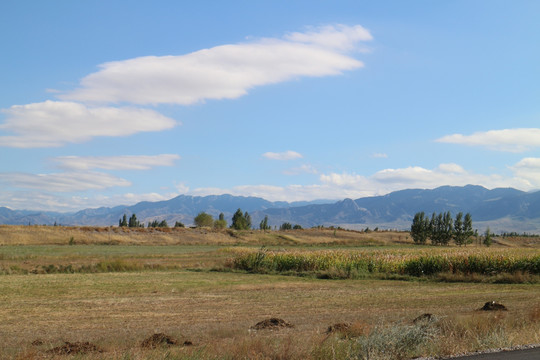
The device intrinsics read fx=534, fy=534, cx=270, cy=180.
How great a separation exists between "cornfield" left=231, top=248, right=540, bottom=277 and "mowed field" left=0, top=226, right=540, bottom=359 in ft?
7.94

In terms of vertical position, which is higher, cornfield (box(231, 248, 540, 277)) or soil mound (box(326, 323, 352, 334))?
soil mound (box(326, 323, 352, 334))

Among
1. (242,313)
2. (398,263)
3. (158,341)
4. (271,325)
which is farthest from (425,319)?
(398,263)

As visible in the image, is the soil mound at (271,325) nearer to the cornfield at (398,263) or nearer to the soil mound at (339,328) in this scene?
the soil mound at (339,328)

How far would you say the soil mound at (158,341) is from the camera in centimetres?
1456

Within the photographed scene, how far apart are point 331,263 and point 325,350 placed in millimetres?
38226

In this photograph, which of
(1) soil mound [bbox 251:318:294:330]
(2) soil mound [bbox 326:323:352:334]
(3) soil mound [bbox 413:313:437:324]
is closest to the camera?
(3) soil mound [bbox 413:313:437:324]

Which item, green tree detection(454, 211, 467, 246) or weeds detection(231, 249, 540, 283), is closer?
weeds detection(231, 249, 540, 283)

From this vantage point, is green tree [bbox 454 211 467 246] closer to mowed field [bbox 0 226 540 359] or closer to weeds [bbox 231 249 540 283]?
weeds [bbox 231 249 540 283]

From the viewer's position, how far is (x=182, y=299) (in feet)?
95.9

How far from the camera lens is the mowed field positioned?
12633 millimetres

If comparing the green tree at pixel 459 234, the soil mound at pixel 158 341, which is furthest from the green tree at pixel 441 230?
the soil mound at pixel 158 341

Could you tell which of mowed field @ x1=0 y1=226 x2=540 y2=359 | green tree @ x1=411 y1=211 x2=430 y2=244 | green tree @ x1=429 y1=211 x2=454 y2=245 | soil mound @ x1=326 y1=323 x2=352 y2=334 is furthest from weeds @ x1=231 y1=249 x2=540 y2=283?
green tree @ x1=429 y1=211 x2=454 y2=245

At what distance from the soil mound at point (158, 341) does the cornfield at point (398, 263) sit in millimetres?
31182

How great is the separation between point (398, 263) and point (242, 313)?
85.0ft
